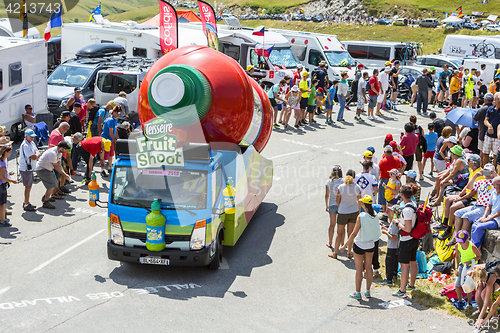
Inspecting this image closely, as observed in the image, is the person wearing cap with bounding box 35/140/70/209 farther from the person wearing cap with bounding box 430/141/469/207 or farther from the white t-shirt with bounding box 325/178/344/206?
the person wearing cap with bounding box 430/141/469/207

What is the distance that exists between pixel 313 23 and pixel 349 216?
267 feet

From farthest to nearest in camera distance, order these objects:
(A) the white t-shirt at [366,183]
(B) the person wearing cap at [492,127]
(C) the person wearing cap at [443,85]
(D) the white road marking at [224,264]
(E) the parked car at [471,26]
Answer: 1. (E) the parked car at [471,26]
2. (C) the person wearing cap at [443,85]
3. (B) the person wearing cap at [492,127]
4. (A) the white t-shirt at [366,183]
5. (D) the white road marking at [224,264]

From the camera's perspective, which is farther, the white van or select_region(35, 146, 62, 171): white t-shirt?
the white van

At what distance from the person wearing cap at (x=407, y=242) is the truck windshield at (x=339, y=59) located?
18054 millimetres

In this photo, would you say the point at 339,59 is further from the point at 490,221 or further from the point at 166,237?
the point at 166,237

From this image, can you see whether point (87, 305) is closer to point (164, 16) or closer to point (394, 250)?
point (394, 250)

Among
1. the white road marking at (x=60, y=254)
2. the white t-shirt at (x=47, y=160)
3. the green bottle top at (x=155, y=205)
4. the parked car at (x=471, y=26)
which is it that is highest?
the parked car at (x=471, y=26)

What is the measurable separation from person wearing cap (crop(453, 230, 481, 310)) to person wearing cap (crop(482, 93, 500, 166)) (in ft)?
15.9

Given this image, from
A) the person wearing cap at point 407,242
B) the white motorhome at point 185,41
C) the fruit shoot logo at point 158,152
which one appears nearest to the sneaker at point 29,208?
the fruit shoot logo at point 158,152

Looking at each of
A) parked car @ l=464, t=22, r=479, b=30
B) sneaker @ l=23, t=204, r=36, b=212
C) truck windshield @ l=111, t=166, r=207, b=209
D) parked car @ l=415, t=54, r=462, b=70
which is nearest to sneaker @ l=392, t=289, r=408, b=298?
truck windshield @ l=111, t=166, r=207, b=209

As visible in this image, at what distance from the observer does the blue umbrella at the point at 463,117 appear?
1311cm

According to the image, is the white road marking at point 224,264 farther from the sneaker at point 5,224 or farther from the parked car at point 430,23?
the parked car at point 430,23

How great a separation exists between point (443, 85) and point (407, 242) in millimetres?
17232

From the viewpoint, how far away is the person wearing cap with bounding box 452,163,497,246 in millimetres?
8883
